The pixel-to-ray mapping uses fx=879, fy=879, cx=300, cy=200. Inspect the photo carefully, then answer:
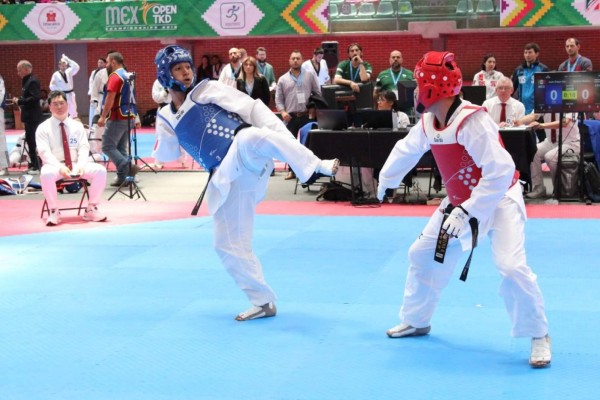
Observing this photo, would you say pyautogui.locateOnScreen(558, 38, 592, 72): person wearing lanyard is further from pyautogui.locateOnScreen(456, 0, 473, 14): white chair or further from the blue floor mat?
pyautogui.locateOnScreen(456, 0, 473, 14): white chair

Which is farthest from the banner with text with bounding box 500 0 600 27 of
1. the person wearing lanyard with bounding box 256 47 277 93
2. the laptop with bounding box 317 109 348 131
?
the laptop with bounding box 317 109 348 131

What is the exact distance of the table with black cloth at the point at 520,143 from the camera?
10648mm

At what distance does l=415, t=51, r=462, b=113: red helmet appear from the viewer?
4883 millimetres

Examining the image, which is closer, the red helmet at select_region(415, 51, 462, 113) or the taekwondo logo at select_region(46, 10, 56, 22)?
the red helmet at select_region(415, 51, 462, 113)

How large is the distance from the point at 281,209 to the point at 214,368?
6080 millimetres

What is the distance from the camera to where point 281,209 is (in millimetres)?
10898

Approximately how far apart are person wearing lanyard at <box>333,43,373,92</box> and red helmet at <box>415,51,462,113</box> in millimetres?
9260

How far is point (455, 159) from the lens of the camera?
4.92m

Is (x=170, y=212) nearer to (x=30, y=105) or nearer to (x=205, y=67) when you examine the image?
(x=30, y=105)

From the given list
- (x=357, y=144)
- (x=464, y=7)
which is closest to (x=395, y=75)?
(x=357, y=144)

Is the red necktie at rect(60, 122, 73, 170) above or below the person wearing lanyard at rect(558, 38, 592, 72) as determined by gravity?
below

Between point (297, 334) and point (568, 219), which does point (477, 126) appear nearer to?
point (297, 334)

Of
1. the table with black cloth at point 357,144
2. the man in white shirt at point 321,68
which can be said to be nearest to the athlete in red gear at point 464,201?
the table with black cloth at point 357,144

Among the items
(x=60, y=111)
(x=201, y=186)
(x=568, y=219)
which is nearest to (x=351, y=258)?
(x=568, y=219)
